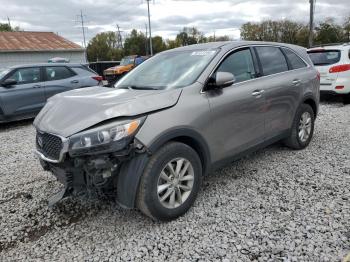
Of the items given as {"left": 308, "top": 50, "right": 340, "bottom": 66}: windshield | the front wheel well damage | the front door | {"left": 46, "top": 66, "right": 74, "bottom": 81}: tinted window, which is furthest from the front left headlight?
{"left": 308, "top": 50, "right": 340, "bottom": 66}: windshield

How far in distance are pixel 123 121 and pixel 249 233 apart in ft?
5.11

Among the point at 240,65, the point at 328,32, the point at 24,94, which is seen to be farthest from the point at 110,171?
the point at 328,32

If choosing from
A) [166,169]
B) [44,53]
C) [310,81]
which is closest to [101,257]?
[166,169]

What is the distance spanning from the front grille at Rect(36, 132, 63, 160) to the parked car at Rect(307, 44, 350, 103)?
7834mm

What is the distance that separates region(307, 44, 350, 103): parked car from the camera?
834 cm

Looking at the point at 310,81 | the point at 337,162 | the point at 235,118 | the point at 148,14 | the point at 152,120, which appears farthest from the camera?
the point at 148,14

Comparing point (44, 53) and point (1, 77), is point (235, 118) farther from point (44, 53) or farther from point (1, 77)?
point (44, 53)

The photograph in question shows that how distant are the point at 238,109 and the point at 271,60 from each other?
125cm

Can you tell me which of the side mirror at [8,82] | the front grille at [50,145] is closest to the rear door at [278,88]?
the front grille at [50,145]

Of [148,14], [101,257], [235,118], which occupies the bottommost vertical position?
[101,257]

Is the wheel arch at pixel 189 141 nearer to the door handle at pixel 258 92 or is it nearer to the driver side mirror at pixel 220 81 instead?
the driver side mirror at pixel 220 81

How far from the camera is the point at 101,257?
271cm

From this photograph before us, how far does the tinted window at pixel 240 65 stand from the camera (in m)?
3.68

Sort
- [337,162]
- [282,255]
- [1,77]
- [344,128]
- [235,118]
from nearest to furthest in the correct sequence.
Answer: [282,255], [235,118], [337,162], [344,128], [1,77]
